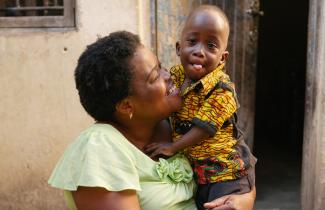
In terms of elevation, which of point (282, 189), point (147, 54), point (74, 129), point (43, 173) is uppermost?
point (147, 54)

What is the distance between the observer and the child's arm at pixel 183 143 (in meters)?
1.93

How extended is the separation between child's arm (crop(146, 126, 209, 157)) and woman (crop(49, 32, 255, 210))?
56 mm

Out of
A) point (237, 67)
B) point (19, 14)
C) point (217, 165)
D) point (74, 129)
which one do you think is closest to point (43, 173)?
point (74, 129)

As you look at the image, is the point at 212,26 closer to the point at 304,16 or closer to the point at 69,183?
the point at 69,183

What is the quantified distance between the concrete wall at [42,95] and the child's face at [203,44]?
5.61ft

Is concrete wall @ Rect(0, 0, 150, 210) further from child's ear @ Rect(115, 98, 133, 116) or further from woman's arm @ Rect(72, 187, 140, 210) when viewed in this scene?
woman's arm @ Rect(72, 187, 140, 210)

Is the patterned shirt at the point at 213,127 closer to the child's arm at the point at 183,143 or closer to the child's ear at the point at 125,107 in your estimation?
the child's arm at the point at 183,143

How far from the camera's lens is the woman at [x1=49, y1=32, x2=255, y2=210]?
1605 millimetres

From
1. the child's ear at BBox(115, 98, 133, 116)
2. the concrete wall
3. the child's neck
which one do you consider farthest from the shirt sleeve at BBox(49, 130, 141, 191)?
the concrete wall

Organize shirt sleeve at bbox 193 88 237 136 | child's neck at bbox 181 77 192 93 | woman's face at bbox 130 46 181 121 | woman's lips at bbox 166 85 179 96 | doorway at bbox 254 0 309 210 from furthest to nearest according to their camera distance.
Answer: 1. doorway at bbox 254 0 309 210
2. child's neck at bbox 181 77 192 93
3. shirt sleeve at bbox 193 88 237 136
4. woman's lips at bbox 166 85 179 96
5. woman's face at bbox 130 46 181 121

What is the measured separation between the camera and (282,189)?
5.21 metres

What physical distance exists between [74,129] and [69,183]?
2465mm

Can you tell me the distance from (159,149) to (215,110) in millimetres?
281

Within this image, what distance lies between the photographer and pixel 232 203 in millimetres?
1925
